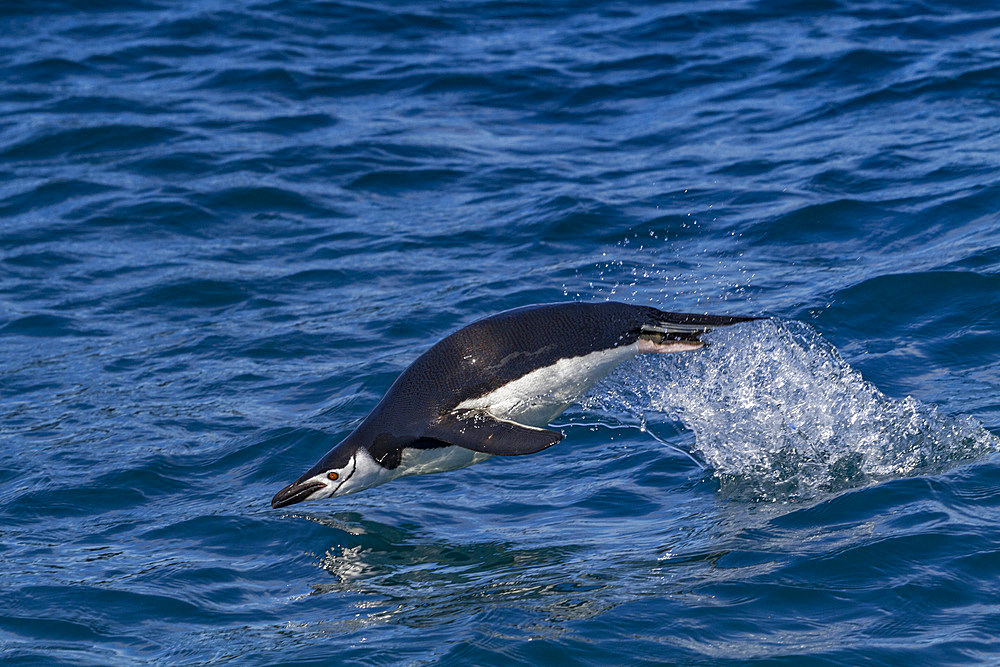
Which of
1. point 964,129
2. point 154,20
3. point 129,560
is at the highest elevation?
point 154,20

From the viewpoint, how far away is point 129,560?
22.6 ft

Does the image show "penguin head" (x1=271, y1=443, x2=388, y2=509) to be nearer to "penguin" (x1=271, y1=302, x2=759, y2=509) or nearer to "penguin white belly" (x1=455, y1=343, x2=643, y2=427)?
"penguin" (x1=271, y1=302, x2=759, y2=509)

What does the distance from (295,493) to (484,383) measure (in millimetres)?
1214

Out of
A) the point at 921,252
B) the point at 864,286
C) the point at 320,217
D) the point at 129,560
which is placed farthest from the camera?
the point at 320,217

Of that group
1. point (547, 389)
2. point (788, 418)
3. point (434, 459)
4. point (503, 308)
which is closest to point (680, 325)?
point (547, 389)

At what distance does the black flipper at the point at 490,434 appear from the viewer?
20.7 feet

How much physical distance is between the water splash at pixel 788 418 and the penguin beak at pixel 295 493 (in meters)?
2.31

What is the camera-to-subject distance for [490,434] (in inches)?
255

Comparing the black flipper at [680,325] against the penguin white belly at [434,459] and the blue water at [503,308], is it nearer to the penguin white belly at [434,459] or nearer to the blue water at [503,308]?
the blue water at [503,308]

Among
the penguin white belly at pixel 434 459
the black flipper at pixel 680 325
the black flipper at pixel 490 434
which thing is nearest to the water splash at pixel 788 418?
the black flipper at pixel 680 325

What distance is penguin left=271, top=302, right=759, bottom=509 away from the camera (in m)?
6.75

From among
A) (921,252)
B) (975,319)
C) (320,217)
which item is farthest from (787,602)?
(320,217)

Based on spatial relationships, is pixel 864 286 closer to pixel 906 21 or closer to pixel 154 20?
pixel 906 21

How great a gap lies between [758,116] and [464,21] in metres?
6.14
